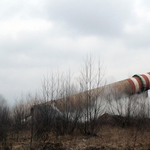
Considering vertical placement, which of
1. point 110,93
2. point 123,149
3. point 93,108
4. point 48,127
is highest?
point 110,93

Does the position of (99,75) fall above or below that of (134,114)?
above

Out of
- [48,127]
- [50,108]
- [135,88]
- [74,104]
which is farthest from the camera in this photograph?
[135,88]

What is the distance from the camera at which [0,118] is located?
1296 centimetres

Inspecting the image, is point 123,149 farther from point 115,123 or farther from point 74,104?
point 115,123

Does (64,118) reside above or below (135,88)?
below

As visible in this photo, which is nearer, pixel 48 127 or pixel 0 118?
pixel 48 127

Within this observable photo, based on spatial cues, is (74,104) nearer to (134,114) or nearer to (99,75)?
(99,75)

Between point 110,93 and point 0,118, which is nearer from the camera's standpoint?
point 0,118

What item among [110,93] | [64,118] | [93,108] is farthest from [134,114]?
[64,118]

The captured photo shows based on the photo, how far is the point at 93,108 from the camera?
1302 centimetres

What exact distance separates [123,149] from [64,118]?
4.93 meters

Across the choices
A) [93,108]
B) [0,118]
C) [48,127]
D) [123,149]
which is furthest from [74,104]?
[123,149]

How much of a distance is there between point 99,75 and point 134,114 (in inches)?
263

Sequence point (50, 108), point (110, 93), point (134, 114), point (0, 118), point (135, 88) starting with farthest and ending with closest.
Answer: point (135, 88) < point (110, 93) < point (134, 114) < point (0, 118) < point (50, 108)
